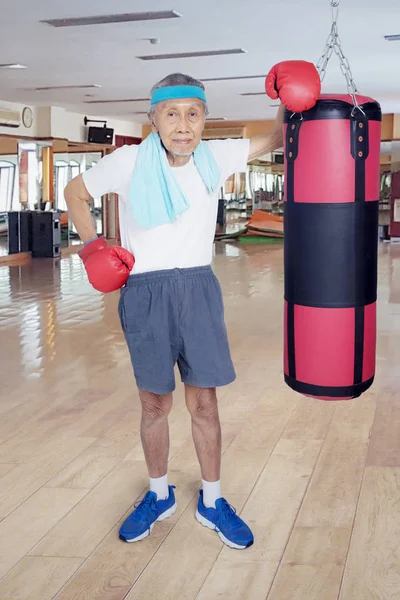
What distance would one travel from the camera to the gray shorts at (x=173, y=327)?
2439 millimetres

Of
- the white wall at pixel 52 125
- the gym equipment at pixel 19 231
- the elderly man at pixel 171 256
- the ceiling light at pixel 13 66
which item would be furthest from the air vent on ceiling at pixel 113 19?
the gym equipment at pixel 19 231

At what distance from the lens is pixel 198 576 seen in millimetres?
2277

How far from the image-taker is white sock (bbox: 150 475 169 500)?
104 inches

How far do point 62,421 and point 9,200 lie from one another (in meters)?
9.78

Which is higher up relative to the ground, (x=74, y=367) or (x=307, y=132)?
(x=307, y=132)

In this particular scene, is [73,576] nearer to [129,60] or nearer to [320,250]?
[320,250]

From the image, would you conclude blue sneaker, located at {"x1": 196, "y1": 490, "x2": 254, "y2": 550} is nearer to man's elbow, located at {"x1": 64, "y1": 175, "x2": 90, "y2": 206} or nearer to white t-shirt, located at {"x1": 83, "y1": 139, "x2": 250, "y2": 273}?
white t-shirt, located at {"x1": 83, "y1": 139, "x2": 250, "y2": 273}

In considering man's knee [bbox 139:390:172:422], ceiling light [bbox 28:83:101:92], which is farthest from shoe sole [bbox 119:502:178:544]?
ceiling light [bbox 28:83:101:92]

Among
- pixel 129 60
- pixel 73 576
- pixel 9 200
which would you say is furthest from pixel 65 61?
pixel 73 576

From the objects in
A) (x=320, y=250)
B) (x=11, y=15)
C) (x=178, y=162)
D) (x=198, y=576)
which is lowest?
(x=198, y=576)

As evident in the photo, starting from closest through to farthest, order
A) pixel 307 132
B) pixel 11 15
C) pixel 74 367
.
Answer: pixel 307 132 → pixel 74 367 → pixel 11 15

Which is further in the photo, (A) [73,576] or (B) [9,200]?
(B) [9,200]

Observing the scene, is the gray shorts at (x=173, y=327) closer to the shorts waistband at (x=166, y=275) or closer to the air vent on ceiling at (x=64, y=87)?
the shorts waistband at (x=166, y=275)

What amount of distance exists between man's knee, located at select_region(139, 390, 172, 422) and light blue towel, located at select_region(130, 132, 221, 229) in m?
0.57
